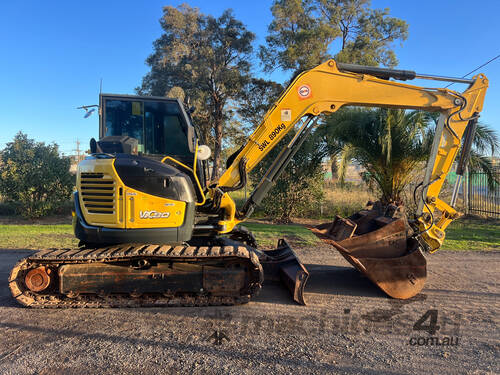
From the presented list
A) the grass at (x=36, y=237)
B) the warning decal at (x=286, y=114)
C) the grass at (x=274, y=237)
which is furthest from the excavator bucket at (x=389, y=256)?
the grass at (x=36, y=237)

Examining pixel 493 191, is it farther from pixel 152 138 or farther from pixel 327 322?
pixel 152 138

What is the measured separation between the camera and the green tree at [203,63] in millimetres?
22000

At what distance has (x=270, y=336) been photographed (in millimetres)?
3719

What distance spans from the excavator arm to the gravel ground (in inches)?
54.6

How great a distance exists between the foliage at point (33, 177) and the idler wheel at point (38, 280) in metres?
9.87

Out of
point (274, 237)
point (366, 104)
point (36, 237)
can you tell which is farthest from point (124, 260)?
point (36, 237)

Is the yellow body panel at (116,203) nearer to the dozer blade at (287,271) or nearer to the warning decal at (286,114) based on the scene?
the dozer blade at (287,271)

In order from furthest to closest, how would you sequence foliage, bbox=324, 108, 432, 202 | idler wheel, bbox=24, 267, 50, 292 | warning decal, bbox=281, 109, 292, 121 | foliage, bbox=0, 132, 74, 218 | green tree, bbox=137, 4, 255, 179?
green tree, bbox=137, 4, 255, 179
foliage, bbox=0, 132, 74, 218
foliage, bbox=324, 108, 432, 202
warning decal, bbox=281, 109, 292, 121
idler wheel, bbox=24, 267, 50, 292

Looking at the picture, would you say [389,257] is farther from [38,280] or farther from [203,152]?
[38,280]

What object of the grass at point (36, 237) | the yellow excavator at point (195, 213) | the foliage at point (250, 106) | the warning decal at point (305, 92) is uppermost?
the foliage at point (250, 106)

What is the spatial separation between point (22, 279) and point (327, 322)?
3.91 metres

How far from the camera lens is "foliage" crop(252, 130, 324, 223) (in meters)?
12.4

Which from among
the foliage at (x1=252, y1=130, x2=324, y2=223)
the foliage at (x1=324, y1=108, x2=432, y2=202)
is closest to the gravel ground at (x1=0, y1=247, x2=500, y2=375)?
the foliage at (x1=324, y1=108, x2=432, y2=202)

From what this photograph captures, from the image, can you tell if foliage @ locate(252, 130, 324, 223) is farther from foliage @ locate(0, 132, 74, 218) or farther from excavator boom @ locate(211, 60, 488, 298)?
foliage @ locate(0, 132, 74, 218)
